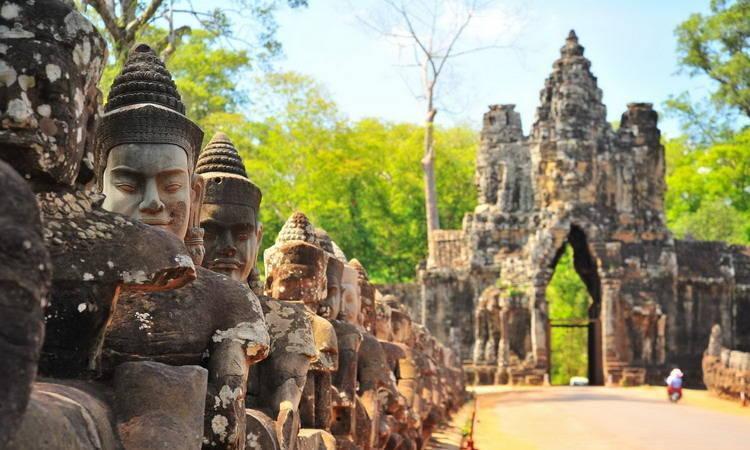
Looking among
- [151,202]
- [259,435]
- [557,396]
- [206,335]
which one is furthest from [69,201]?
[557,396]

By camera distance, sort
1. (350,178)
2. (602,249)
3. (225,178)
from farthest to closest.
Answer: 1. (350,178)
2. (602,249)
3. (225,178)

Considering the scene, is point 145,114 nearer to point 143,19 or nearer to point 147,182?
point 147,182

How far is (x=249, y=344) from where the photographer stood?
11.3ft

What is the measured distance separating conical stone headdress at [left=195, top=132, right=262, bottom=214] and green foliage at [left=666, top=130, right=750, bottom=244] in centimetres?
3899

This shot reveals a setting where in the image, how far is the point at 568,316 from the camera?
149ft

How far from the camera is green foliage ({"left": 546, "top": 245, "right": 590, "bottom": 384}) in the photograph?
4404 cm

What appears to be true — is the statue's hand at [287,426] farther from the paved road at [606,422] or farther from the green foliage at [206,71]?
the green foliage at [206,71]

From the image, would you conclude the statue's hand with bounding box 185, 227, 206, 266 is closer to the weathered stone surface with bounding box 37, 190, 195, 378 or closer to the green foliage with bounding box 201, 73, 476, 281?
the weathered stone surface with bounding box 37, 190, 195, 378

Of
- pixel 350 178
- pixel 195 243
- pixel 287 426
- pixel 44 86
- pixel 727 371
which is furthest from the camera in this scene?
pixel 350 178

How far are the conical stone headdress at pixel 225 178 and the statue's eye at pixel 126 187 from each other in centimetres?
123

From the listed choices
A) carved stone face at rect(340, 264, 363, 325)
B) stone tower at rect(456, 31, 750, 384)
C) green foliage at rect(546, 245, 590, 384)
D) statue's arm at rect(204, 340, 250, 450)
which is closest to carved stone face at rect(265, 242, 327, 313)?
carved stone face at rect(340, 264, 363, 325)

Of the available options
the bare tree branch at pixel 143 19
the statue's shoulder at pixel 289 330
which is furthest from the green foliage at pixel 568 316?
the statue's shoulder at pixel 289 330

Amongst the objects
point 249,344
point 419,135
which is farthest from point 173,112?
point 419,135

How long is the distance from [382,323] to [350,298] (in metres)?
3.00
